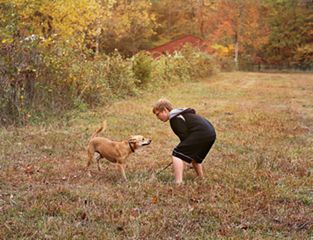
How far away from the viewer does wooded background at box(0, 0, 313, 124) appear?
10406 millimetres

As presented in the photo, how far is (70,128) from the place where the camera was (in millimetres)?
10031

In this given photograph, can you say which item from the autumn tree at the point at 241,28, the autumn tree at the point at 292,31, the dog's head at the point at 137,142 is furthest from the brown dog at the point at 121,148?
the autumn tree at the point at 241,28

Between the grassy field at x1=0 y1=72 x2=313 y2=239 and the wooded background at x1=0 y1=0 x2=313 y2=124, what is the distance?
54.4 inches

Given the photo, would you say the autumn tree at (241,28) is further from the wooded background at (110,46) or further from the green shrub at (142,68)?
the green shrub at (142,68)

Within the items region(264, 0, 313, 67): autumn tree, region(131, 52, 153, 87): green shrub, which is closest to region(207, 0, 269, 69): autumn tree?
region(264, 0, 313, 67): autumn tree

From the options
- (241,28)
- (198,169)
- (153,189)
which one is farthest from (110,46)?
(153,189)

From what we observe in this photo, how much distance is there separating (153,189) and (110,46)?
41606mm

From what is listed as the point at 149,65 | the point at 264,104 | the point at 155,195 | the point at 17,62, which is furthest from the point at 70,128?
the point at 149,65

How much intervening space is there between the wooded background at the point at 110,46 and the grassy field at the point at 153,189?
1.38 m

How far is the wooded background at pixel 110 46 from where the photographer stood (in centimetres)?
1041

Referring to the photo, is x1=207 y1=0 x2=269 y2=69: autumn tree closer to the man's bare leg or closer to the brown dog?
the man's bare leg

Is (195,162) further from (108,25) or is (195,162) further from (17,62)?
(108,25)

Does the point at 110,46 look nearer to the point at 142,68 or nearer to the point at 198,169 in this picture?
the point at 142,68

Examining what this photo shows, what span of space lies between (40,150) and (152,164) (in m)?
2.03
